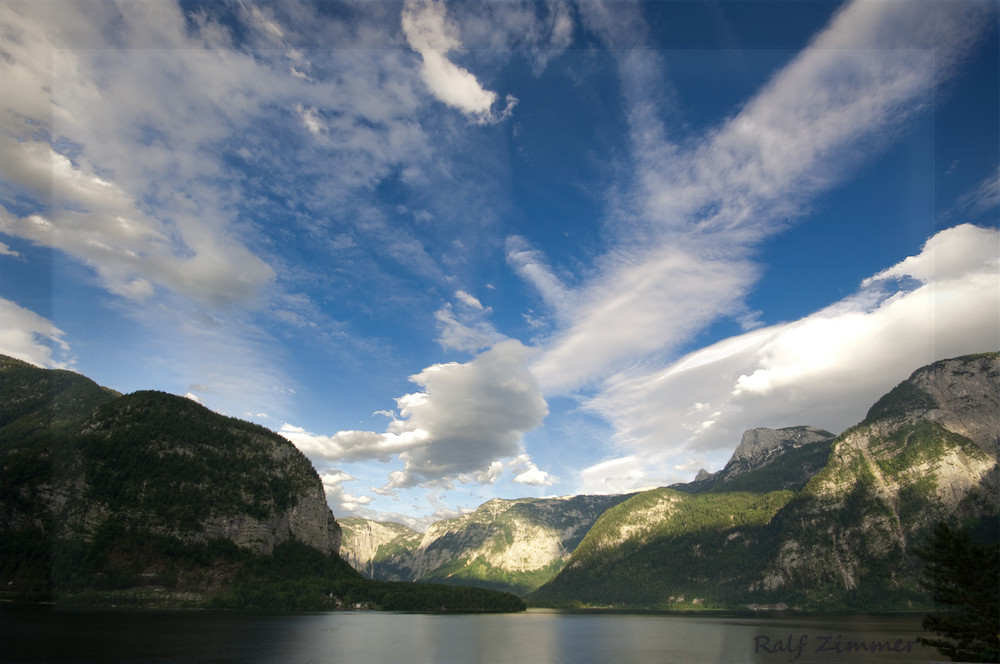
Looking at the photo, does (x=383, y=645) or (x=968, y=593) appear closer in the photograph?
(x=968, y=593)

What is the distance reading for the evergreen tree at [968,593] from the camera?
38559 mm

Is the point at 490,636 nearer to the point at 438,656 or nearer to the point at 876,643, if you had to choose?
the point at 438,656

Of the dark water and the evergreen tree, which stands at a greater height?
the evergreen tree

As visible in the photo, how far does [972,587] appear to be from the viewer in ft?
131

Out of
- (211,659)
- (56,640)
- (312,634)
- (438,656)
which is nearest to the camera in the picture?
(211,659)

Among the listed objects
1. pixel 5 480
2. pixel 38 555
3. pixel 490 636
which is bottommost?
pixel 490 636

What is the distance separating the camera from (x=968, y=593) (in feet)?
132

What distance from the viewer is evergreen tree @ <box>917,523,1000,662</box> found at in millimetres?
38559

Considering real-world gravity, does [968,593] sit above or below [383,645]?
above

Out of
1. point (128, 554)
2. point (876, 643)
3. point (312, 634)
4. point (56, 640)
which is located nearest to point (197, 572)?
point (128, 554)

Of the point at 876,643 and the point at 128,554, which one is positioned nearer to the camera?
the point at 876,643

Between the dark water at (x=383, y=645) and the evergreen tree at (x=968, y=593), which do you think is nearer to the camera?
the evergreen tree at (x=968, y=593)

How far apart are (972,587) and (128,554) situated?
241456mm

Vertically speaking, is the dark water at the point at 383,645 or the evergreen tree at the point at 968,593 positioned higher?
the evergreen tree at the point at 968,593
